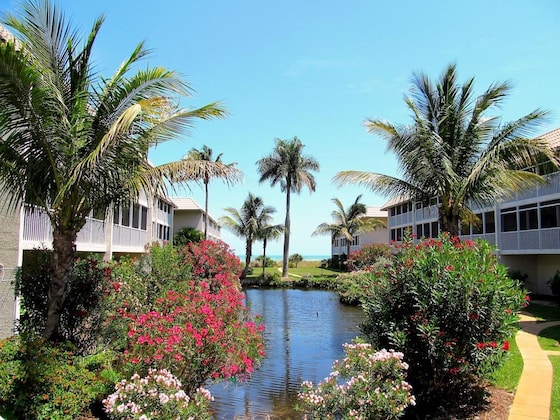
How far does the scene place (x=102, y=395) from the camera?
294 inches

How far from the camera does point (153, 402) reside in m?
5.91

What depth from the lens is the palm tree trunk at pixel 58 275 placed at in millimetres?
7934

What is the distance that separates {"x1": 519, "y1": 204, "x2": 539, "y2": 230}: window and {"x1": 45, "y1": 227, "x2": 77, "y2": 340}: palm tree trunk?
75.1 feet

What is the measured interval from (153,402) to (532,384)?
23.9ft

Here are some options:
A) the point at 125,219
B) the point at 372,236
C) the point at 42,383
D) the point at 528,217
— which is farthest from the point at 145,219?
the point at 372,236

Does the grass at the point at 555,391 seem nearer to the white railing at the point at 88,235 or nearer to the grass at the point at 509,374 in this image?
the grass at the point at 509,374

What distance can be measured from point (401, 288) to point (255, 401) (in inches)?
160

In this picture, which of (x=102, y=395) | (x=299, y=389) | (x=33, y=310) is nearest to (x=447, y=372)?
(x=299, y=389)

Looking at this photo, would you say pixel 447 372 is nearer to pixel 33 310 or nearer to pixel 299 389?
pixel 299 389

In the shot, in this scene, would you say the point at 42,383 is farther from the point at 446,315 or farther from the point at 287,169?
the point at 287,169

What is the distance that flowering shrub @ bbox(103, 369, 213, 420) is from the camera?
5.79 m

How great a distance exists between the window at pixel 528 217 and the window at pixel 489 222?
3.03 m

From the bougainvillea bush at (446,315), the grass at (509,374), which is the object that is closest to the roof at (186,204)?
the grass at (509,374)

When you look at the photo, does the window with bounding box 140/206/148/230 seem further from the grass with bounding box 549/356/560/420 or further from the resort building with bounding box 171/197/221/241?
the grass with bounding box 549/356/560/420
